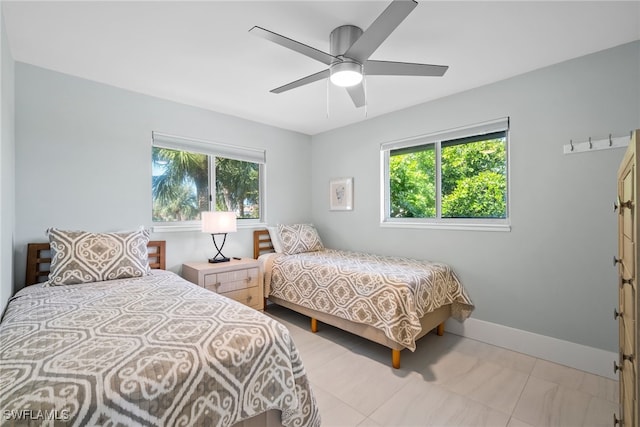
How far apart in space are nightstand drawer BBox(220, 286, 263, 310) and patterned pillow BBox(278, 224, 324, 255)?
613 mm

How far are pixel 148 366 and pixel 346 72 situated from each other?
1.75 metres

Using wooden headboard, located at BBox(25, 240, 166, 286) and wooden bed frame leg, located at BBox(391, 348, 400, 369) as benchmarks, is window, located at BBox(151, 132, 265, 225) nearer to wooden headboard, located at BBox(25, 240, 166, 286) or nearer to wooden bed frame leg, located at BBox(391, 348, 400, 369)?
wooden headboard, located at BBox(25, 240, 166, 286)

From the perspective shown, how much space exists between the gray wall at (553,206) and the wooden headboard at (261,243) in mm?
1959

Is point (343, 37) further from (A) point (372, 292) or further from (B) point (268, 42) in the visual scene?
(A) point (372, 292)

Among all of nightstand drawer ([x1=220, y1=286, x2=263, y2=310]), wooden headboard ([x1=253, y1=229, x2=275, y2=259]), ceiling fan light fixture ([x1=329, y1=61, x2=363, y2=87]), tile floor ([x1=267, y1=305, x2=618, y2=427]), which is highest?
ceiling fan light fixture ([x1=329, y1=61, x2=363, y2=87])

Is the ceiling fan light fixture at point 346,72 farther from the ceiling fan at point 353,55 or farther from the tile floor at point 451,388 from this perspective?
the tile floor at point 451,388

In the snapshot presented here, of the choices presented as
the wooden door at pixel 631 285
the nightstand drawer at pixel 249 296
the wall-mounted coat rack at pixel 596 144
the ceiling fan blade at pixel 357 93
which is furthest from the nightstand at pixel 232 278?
the wall-mounted coat rack at pixel 596 144

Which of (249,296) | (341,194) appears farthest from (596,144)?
(249,296)

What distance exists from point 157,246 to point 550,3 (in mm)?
3530

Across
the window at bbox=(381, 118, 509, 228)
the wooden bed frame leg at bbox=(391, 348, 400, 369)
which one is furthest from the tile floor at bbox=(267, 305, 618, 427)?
the window at bbox=(381, 118, 509, 228)

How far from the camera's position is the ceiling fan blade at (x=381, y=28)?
1229 millimetres

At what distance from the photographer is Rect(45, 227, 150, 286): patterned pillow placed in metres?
1.96

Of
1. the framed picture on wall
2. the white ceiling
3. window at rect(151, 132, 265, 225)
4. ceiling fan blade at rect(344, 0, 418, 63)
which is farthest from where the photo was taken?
the framed picture on wall

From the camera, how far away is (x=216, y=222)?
2.93 m
